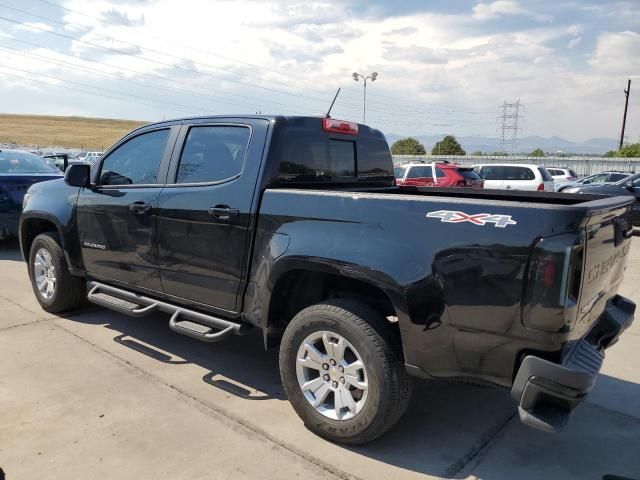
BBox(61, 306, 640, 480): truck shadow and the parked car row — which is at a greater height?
the parked car row

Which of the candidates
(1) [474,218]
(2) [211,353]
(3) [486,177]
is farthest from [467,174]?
(1) [474,218]

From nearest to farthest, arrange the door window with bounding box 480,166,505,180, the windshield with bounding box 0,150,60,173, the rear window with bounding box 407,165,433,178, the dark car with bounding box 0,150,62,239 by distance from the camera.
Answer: the dark car with bounding box 0,150,62,239, the windshield with bounding box 0,150,60,173, the rear window with bounding box 407,165,433,178, the door window with bounding box 480,166,505,180

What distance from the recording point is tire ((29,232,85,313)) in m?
5.21

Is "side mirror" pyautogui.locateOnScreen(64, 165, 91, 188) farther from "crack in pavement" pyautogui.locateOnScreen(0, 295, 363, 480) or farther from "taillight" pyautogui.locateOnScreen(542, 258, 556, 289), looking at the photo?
"taillight" pyautogui.locateOnScreen(542, 258, 556, 289)

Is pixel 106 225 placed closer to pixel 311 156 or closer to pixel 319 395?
pixel 311 156

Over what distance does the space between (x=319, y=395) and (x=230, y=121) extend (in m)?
2.04

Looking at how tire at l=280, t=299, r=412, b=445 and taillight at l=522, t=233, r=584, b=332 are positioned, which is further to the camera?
tire at l=280, t=299, r=412, b=445

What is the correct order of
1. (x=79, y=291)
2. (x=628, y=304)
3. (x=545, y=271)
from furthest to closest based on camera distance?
1. (x=79, y=291)
2. (x=628, y=304)
3. (x=545, y=271)

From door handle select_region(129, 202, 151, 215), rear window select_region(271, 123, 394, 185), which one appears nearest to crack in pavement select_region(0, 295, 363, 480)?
door handle select_region(129, 202, 151, 215)

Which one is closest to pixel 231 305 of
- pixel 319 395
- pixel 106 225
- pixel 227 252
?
pixel 227 252

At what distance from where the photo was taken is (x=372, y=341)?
2885 mm

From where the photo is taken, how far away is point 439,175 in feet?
→ 52.1

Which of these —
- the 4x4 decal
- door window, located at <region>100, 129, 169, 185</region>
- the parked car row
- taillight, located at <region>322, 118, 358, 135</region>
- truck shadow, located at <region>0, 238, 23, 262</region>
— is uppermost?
taillight, located at <region>322, 118, 358, 135</region>

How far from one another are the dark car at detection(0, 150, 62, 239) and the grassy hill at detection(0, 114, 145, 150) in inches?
2247
